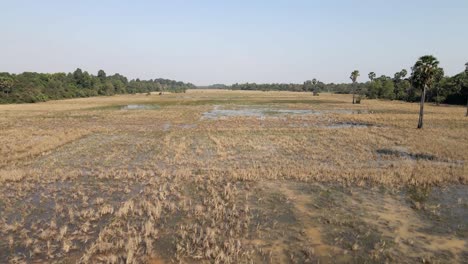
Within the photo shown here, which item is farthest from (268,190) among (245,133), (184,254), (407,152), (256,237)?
(245,133)

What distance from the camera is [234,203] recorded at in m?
14.6

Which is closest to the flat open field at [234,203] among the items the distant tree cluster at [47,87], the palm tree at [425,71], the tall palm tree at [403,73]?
the palm tree at [425,71]

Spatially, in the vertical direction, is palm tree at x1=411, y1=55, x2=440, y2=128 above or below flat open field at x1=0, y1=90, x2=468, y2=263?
above

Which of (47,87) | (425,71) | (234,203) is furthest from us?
(47,87)

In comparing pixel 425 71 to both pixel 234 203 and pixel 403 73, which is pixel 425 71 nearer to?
pixel 234 203

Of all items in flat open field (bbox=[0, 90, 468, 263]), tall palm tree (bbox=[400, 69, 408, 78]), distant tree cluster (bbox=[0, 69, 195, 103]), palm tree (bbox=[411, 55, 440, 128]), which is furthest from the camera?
tall palm tree (bbox=[400, 69, 408, 78])

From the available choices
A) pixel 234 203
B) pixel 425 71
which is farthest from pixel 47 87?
pixel 234 203

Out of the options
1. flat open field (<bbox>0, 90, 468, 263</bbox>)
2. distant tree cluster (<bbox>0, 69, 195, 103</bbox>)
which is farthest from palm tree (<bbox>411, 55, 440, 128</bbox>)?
distant tree cluster (<bbox>0, 69, 195, 103</bbox>)

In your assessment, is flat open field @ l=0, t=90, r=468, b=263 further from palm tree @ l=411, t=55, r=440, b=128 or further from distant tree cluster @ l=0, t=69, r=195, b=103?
distant tree cluster @ l=0, t=69, r=195, b=103

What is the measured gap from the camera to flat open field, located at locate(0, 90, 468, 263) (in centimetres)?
1027

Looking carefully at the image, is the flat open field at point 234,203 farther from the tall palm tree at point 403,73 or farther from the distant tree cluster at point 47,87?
the tall palm tree at point 403,73

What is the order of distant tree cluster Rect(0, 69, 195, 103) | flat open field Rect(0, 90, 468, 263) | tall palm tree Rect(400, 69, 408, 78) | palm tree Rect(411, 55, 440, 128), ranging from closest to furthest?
flat open field Rect(0, 90, 468, 263) < palm tree Rect(411, 55, 440, 128) < distant tree cluster Rect(0, 69, 195, 103) < tall palm tree Rect(400, 69, 408, 78)

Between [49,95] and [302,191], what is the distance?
11990cm

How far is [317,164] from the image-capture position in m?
22.2
